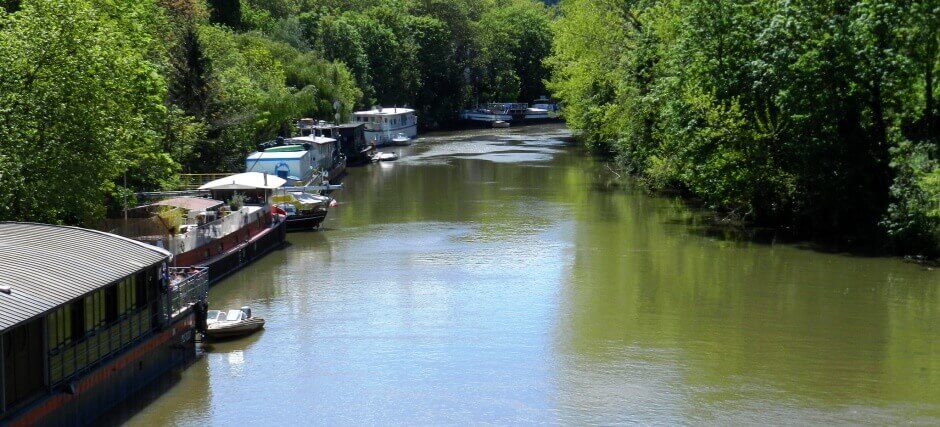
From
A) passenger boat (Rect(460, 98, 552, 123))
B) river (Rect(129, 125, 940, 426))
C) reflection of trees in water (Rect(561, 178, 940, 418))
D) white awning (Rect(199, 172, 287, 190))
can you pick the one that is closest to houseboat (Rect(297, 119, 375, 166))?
river (Rect(129, 125, 940, 426))

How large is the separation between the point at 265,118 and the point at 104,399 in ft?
139

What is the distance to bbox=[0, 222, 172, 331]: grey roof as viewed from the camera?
19062 mm

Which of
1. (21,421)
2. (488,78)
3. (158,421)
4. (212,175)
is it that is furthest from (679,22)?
(488,78)

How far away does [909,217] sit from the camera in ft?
119

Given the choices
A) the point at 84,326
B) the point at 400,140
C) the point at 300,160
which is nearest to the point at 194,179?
the point at 300,160

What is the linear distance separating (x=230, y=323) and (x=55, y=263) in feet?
24.6

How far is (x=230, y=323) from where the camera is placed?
28.4 m

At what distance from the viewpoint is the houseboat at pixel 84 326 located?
62.1 feet

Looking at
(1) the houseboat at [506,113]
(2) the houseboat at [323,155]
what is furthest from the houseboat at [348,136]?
(1) the houseboat at [506,113]

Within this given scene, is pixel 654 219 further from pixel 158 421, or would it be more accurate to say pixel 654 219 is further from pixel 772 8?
pixel 158 421

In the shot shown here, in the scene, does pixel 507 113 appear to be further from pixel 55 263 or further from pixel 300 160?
pixel 55 263

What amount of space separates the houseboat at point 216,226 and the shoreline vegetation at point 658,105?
4.81ft

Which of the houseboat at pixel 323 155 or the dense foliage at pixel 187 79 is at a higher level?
the dense foliage at pixel 187 79

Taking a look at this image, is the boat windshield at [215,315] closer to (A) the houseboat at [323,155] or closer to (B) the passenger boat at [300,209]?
(B) the passenger boat at [300,209]
